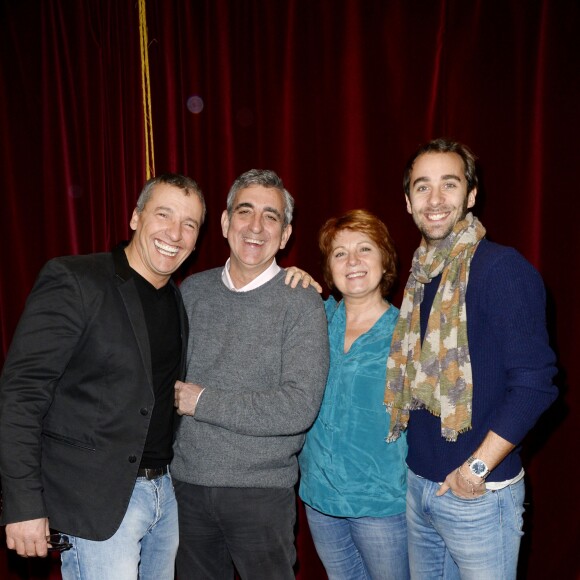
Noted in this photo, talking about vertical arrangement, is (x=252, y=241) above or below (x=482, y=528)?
above

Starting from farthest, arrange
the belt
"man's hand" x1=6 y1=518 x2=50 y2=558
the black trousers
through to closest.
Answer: the black trousers
the belt
"man's hand" x1=6 y1=518 x2=50 y2=558

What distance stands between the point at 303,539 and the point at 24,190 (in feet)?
7.88

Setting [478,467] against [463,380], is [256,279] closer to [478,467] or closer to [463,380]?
[463,380]

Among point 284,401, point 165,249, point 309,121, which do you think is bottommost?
point 284,401

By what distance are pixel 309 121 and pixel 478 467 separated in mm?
1791

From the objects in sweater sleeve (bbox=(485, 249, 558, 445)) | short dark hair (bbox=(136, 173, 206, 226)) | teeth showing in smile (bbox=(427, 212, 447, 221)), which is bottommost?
sweater sleeve (bbox=(485, 249, 558, 445))

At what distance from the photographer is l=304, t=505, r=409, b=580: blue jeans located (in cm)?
181

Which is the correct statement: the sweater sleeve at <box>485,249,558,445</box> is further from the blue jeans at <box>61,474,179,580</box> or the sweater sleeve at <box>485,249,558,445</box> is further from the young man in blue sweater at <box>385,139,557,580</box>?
the blue jeans at <box>61,474,179,580</box>

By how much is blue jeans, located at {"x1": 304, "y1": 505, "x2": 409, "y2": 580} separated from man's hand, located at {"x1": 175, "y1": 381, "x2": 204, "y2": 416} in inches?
25.7

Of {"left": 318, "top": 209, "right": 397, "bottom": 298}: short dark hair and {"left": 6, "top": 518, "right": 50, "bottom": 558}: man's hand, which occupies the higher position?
{"left": 318, "top": 209, "right": 397, "bottom": 298}: short dark hair

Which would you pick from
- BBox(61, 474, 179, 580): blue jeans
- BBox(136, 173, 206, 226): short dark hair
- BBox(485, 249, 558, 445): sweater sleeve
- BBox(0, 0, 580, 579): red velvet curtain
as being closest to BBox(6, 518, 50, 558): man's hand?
BBox(61, 474, 179, 580): blue jeans

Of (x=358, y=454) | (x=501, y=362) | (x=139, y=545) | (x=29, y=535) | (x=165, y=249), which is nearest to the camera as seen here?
(x=29, y=535)

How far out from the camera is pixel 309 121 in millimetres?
2553

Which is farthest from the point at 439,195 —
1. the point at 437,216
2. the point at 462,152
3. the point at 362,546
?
the point at 362,546
